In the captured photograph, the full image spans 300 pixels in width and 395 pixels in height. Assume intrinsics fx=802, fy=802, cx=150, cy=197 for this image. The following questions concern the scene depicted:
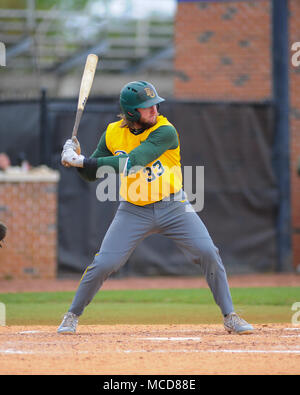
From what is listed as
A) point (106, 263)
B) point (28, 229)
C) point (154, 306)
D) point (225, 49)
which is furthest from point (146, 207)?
point (225, 49)

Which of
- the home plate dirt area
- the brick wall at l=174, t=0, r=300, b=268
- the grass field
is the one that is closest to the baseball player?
the home plate dirt area

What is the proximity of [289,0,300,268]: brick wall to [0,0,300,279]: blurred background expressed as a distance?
0.06ft

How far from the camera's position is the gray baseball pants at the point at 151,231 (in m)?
6.59

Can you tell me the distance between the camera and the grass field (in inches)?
323

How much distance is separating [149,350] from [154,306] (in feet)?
10.8

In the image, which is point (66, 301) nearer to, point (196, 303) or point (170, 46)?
point (196, 303)

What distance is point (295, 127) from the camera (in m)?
14.2

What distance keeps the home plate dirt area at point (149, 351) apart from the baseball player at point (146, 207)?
1.05 ft

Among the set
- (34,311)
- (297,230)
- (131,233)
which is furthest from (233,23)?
(131,233)

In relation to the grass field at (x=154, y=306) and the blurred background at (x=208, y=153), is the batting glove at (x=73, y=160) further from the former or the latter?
the blurred background at (x=208, y=153)

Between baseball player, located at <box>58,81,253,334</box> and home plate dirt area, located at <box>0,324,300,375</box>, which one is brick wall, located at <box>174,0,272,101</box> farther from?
baseball player, located at <box>58,81,253,334</box>

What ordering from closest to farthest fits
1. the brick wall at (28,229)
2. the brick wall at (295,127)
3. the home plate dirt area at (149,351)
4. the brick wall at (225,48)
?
the home plate dirt area at (149,351), the brick wall at (28,229), the brick wall at (295,127), the brick wall at (225,48)

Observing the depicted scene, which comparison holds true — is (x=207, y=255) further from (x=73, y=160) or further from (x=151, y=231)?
(x=73, y=160)

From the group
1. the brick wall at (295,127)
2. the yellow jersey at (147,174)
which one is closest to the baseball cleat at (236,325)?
the yellow jersey at (147,174)
